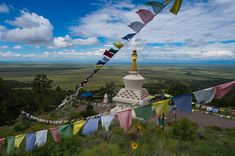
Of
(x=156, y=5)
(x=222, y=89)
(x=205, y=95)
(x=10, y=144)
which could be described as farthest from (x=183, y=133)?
(x=10, y=144)

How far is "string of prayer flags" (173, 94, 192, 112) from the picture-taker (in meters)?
6.54

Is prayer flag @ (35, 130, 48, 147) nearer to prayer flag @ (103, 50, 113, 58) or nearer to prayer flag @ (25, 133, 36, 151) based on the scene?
prayer flag @ (25, 133, 36, 151)

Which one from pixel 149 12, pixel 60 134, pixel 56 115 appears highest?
pixel 149 12

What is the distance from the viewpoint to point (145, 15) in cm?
723

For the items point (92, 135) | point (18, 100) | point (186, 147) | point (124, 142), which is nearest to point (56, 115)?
point (18, 100)

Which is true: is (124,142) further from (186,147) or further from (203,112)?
(203,112)

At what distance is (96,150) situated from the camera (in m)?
8.27

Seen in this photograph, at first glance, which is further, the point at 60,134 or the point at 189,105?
the point at 60,134

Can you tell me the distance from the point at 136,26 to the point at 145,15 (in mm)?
761

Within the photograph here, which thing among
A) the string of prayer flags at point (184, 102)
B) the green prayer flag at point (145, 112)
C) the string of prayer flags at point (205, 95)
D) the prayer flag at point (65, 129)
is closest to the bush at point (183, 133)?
the green prayer flag at point (145, 112)

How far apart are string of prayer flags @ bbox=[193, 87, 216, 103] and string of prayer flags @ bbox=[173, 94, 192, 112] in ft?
0.82

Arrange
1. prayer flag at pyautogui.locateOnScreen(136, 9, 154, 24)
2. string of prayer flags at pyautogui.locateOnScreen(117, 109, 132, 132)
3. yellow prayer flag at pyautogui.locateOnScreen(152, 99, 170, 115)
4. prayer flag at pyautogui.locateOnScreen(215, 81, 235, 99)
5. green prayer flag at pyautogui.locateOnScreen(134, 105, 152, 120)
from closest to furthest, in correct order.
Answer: prayer flag at pyautogui.locateOnScreen(215, 81, 235, 99)
yellow prayer flag at pyautogui.locateOnScreen(152, 99, 170, 115)
green prayer flag at pyautogui.locateOnScreen(134, 105, 152, 120)
string of prayer flags at pyautogui.locateOnScreen(117, 109, 132, 132)
prayer flag at pyautogui.locateOnScreen(136, 9, 154, 24)

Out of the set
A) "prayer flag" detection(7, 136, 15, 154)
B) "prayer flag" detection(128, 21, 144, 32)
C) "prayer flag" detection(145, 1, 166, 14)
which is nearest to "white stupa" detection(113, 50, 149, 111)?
"prayer flag" detection(128, 21, 144, 32)

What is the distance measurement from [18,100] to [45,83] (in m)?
12.7
